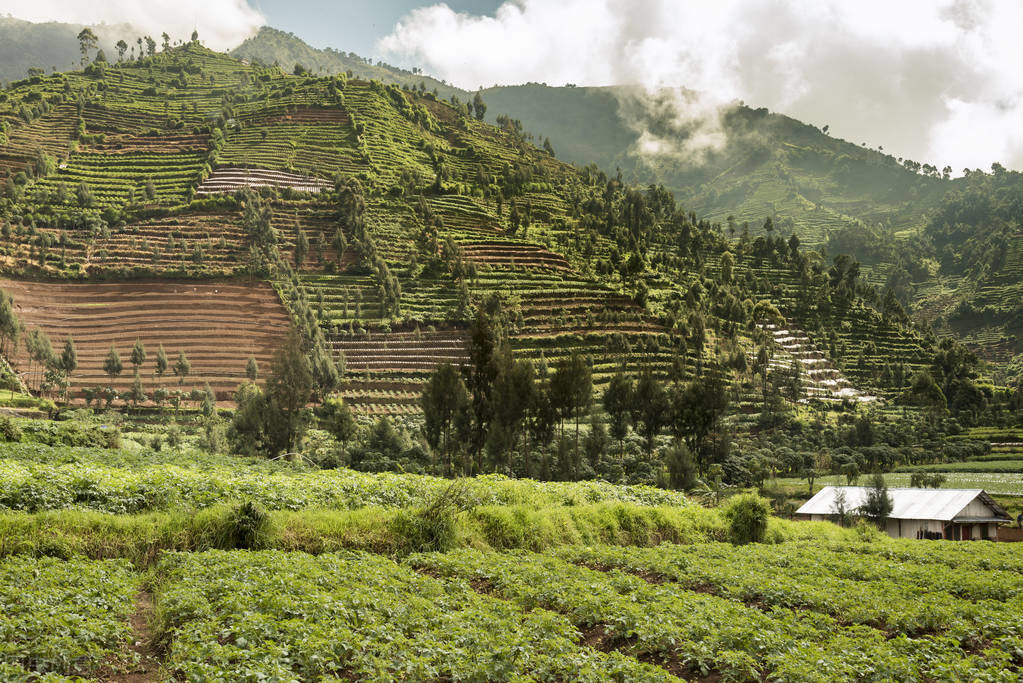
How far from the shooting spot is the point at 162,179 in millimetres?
131875

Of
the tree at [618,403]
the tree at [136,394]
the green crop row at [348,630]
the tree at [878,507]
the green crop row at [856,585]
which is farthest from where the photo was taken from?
the tree at [136,394]

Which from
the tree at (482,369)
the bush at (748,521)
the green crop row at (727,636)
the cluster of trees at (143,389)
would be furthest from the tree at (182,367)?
the green crop row at (727,636)

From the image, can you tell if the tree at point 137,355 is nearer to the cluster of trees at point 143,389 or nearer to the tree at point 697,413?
the cluster of trees at point 143,389

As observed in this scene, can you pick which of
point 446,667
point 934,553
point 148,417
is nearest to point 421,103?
point 148,417

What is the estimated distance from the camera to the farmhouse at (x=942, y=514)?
47.2 meters

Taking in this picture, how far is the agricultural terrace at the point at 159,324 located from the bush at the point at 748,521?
72229 mm

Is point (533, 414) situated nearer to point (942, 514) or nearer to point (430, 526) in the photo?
point (942, 514)

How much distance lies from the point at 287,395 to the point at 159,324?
170 feet

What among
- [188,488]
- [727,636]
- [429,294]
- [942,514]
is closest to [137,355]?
[429,294]

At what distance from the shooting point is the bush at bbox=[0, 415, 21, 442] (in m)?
32.4

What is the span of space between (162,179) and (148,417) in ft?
240

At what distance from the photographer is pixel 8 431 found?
1288 inches

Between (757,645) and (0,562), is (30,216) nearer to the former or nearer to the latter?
(0,562)

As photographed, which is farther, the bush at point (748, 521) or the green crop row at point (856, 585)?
the bush at point (748, 521)
